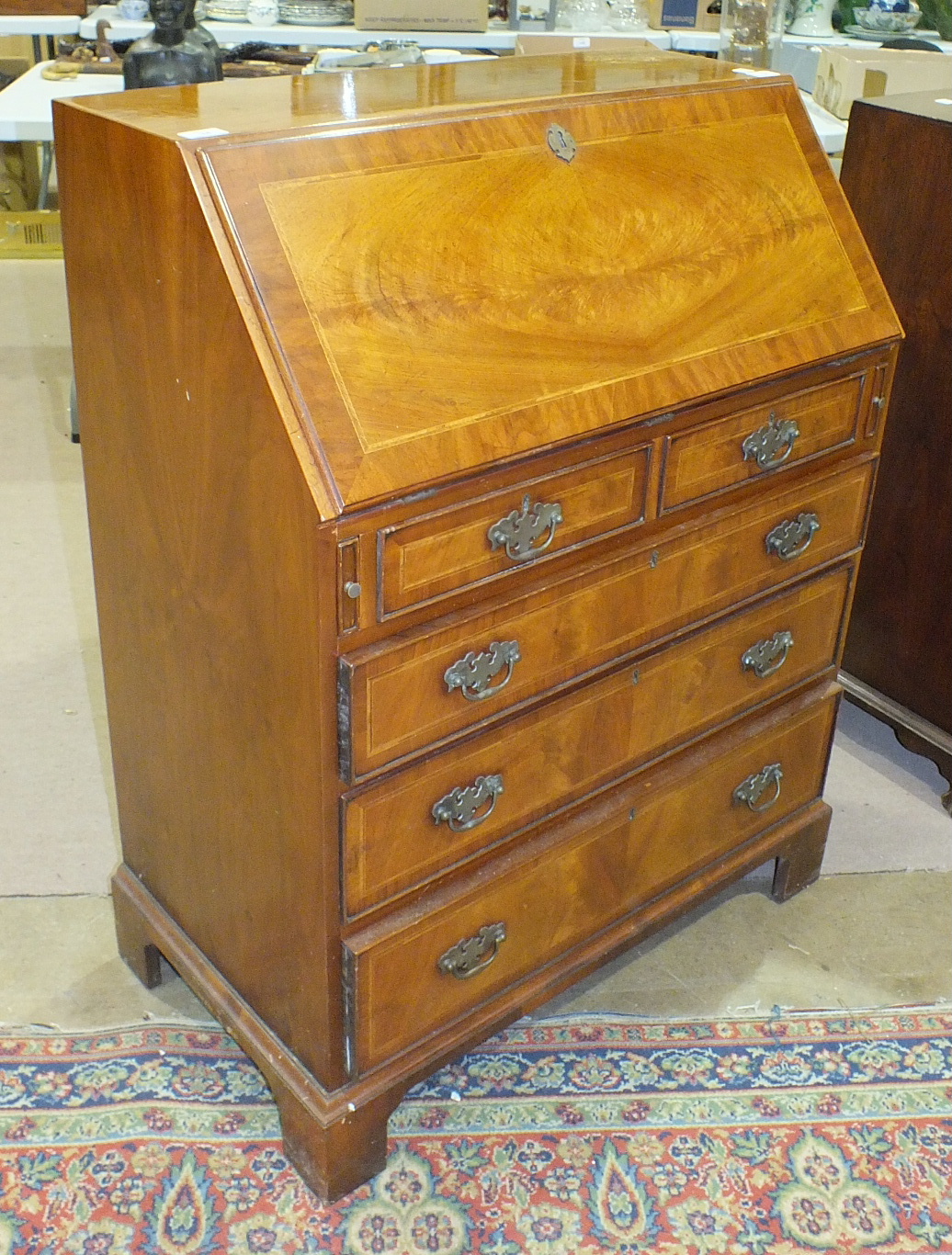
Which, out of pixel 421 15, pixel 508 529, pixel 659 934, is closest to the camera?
pixel 508 529

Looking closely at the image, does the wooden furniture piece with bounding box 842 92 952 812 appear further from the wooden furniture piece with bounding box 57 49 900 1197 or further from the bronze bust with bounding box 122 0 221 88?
the bronze bust with bounding box 122 0 221 88

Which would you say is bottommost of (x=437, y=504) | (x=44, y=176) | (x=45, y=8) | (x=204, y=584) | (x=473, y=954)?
(x=473, y=954)

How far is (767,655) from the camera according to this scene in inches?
74.1

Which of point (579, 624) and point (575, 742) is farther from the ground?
point (579, 624)

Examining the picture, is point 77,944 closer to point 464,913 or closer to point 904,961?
point 464,913

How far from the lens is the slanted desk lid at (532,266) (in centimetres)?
127

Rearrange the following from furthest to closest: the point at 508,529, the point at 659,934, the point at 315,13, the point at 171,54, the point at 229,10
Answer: the point at 229,10
the point at 315,13
the point at 171,54
the point at 659,934
the point at 508,529

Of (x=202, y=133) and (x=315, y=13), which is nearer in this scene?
(x=202, y=133)

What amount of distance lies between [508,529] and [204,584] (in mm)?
348

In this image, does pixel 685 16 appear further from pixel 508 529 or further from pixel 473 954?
pixel 473 954

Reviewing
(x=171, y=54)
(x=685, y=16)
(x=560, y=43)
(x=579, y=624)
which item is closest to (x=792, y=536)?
(x=579, y=624)

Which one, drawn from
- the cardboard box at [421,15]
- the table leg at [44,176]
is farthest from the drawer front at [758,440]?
the table leg at [44,176]

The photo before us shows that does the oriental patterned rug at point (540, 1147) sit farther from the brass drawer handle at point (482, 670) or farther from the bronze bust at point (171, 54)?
the bronze bust at point (171, 54)

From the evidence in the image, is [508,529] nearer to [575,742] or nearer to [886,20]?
[575,742]
